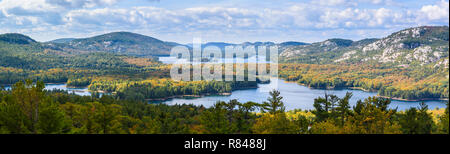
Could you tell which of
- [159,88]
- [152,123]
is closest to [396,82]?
[159,88]

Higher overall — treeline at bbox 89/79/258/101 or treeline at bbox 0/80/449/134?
treeline at bbox 0/80/449/134

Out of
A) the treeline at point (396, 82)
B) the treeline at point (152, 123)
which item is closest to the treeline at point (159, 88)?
the treeline at point (396, 82)

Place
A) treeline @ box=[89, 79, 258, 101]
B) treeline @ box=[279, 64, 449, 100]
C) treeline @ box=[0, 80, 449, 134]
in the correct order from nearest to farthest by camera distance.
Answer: treeline @ box=[0, 80, 449, 134]
treeline @ box=[89, 79, 258, 101]
treeline @ box=[279, 64, 449, 100]

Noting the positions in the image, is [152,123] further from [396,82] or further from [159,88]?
[396,82]

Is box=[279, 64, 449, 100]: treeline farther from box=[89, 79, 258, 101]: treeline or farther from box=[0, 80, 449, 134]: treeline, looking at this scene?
box=[0, 80, 449, 134]: treeline

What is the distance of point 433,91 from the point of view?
410 ft

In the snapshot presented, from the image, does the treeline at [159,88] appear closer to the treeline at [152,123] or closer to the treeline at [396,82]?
the treeline at [396,82]

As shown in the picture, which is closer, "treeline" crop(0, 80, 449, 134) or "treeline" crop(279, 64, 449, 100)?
"treeline" crop(0, 80, 449, 134)

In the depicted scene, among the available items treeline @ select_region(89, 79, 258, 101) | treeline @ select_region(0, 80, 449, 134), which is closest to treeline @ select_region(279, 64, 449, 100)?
treeline @ select_region(89, 79, 258, 101)

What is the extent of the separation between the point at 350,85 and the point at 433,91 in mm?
35068
